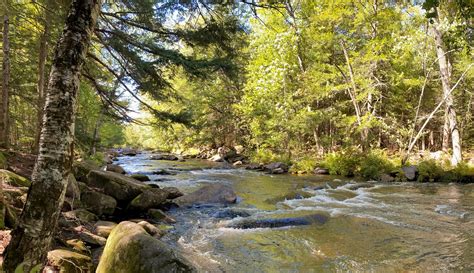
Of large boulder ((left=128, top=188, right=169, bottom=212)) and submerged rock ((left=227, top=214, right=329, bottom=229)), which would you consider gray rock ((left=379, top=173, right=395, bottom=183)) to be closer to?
submerged rock ((left=227, top=214, right=329, bottom=229))

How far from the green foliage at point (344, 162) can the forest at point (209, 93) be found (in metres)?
0.08

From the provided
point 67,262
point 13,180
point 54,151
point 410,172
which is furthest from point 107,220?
point 410,172

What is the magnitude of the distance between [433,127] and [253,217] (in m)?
22.6

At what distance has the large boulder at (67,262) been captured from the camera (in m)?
4.10

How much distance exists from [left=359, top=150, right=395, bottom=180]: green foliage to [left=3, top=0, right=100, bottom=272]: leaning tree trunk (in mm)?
16044

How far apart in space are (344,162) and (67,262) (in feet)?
53.2

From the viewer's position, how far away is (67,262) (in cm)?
423

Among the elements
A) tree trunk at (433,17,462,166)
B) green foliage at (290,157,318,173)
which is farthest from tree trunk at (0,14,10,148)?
tree trunk at (433,17,462,166)

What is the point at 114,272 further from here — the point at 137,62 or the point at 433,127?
the point at 433,127

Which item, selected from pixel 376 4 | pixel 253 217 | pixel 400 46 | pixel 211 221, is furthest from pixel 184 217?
pixel 376 4

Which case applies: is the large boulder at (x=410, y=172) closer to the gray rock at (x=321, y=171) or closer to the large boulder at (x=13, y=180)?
the gray rock at (x=321, y=171)

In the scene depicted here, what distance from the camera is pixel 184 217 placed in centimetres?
893

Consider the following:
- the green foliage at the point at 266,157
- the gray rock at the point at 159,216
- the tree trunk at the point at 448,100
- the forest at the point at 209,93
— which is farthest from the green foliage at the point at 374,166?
the gray rock at the point at 159,216

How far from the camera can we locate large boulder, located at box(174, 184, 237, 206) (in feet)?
34.6
